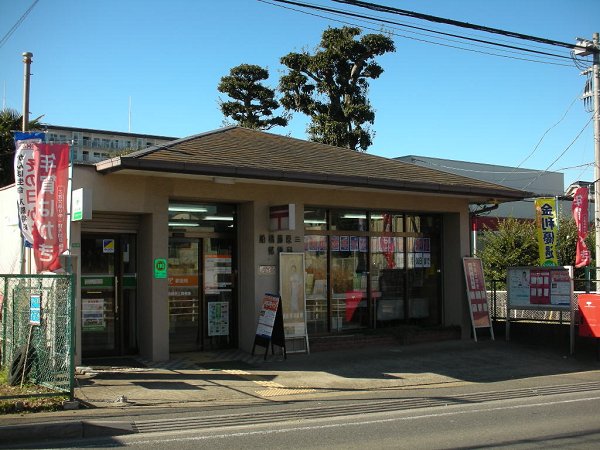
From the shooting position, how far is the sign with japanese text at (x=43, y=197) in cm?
998

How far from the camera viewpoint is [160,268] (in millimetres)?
12500

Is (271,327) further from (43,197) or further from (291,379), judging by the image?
(43,197)

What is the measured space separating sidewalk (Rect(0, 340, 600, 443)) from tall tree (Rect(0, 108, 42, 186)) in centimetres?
1418

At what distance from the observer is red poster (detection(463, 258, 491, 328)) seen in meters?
16.4

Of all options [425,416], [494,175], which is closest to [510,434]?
[425,416]

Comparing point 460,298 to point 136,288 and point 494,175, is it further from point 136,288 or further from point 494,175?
point 494,175

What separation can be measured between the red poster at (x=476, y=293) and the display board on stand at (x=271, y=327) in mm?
5768

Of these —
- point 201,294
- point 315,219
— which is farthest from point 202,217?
point 315,219

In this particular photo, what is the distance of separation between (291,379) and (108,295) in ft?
13.9

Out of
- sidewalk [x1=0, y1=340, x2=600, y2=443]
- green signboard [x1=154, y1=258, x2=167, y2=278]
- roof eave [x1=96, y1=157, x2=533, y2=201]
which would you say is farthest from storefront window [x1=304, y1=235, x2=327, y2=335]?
green signboard [x1=154, y1=258, x2=167, y2=278]

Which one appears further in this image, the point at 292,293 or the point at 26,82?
the point at 26,82

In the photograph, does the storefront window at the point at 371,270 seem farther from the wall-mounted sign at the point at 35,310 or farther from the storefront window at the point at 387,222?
the wall-mounted sign at the point at 35,310

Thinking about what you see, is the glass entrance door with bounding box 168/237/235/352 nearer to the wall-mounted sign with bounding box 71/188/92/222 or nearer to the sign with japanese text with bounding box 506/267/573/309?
the wall-mounted sign with bounding box 71/188/92/222

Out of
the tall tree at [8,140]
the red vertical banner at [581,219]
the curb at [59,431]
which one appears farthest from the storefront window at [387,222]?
the tall tree at [8,140]
